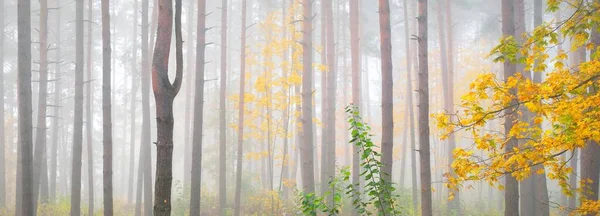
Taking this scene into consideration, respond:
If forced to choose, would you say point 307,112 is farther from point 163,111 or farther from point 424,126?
point 163,111

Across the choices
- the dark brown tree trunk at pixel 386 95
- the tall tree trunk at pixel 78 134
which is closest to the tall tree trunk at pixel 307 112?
the dark brown tree trunk at pixel 386 95

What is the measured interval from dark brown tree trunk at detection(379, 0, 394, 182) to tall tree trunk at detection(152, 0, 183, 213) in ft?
18.2

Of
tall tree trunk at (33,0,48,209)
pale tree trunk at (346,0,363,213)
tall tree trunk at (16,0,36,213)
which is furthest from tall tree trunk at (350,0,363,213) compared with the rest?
tall tree trunk at (33,0,48,209)

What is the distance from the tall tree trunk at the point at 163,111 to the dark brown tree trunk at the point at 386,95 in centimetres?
554

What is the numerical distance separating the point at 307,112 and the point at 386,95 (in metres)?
4.12

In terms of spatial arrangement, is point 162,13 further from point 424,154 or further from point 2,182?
point 2,182

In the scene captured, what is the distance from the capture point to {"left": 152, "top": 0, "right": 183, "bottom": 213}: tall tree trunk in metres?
5.46

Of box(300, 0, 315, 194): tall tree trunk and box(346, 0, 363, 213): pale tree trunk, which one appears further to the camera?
box(346, 0, 363, 213): pale tree trunk

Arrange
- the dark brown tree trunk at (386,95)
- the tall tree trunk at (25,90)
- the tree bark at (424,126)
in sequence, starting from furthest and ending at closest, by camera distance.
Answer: the tall tree trunk at (25,90), the dark brown tree trunk at (386,95), the tree bark at (424,126)

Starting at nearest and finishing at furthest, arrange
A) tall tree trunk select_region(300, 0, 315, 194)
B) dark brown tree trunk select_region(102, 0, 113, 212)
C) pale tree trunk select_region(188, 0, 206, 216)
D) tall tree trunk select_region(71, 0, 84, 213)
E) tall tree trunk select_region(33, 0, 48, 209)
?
dark brown tree trunk select_region(102, 0, 113, 212) < pale tree trunk select_region(188, 0, 206, 216) < tall tree trunk select_region(71, 0, 84, 213) < tall tree trunk select_region(300, 0, 315, 194) < tall tree trunk select_region(33, 0, 48, 209)

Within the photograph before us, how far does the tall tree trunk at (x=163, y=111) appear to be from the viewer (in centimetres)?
546

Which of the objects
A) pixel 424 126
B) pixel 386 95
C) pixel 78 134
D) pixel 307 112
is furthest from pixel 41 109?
pixel 424 126

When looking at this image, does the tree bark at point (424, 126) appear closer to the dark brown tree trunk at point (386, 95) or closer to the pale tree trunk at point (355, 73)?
the dark brown tree trunk at point (386, 95)

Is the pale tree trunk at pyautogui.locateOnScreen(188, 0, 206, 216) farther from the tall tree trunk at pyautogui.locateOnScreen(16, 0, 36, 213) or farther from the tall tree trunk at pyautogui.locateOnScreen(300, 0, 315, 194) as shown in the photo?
the tall tree trunk at pyautogui.locateOnScreen(16, 0, 36, 213)
